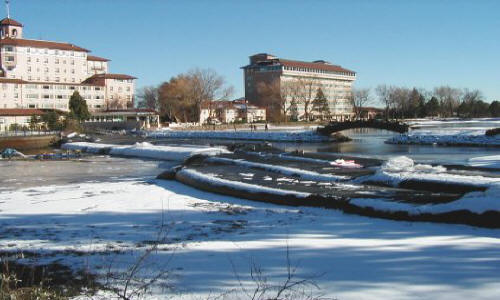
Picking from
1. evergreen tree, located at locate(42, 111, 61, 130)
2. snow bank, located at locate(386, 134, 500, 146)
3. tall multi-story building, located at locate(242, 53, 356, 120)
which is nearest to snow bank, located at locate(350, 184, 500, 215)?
snow bank, located at locate(386, 134, 500, 146)

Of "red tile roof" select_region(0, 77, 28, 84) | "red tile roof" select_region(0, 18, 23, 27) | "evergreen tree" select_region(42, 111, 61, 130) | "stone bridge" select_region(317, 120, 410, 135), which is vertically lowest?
"stone bridge" select_region(317, 120, 410, 135)

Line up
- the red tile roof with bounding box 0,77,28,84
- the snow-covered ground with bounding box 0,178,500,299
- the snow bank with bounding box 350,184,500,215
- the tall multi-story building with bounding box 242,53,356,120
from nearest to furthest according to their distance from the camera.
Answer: the snow-covered ground with bounding box 0,178,500,299
the snow bank with bounding box 350,184,500,215
the red tile roof with bounding box 0,77,28,84
the tall multi-story building with bounding box 242,53,356,120

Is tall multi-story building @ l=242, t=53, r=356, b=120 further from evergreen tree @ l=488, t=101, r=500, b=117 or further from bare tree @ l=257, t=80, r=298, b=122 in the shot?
evergreen tree @ l=488, t=101, r=500, b=117

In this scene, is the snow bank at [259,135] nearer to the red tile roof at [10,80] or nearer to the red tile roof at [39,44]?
the red tile roof at [10,80]

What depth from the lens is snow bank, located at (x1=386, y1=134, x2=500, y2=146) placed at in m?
43.1

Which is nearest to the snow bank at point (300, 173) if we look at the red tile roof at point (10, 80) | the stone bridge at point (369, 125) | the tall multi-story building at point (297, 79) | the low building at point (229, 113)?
the stone bridge at point (369, 125)

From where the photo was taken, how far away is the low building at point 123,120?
87.0 metres

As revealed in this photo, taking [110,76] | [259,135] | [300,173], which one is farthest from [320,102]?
[300,173]

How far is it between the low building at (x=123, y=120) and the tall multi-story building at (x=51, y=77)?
10938 mm

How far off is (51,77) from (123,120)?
2464 centimetres

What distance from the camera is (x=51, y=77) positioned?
10500 centimetres

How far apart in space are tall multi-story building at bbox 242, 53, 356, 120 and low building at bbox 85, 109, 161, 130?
3642cm

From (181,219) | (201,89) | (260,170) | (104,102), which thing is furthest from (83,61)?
(181,219)

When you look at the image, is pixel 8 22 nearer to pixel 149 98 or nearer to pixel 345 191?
pixel 149 98
